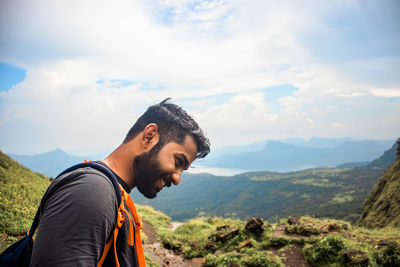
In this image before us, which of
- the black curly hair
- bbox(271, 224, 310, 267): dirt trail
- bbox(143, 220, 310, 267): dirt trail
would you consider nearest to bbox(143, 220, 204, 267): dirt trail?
bbox(143, 220, 310, 267): dirt trail

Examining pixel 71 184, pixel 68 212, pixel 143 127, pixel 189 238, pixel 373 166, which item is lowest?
pixel 373 166

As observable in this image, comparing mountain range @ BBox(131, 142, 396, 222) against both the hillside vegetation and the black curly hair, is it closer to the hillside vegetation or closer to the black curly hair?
the hillside vegetation

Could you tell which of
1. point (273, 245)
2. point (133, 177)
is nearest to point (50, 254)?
point (133, 177)

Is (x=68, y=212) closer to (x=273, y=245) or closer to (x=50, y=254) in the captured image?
(x=50, y=254)

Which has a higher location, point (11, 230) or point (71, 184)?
point (71, 184)

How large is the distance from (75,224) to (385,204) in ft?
55.7

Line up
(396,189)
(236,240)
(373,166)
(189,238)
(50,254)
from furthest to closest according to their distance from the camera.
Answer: (373,166) < (396,189) < (189,238) < (236,240) < (50,254)

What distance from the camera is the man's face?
1622 millimetres

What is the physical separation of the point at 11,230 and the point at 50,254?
6975 mm

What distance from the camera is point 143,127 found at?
1.73m

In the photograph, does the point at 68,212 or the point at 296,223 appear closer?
the point at 68,212

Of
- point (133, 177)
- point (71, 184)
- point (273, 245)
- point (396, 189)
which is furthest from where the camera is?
point (396, 189)

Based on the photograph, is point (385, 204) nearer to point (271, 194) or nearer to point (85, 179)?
point (85, 179)

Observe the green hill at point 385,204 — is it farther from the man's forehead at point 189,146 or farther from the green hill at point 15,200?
the green hill at point 15,200
